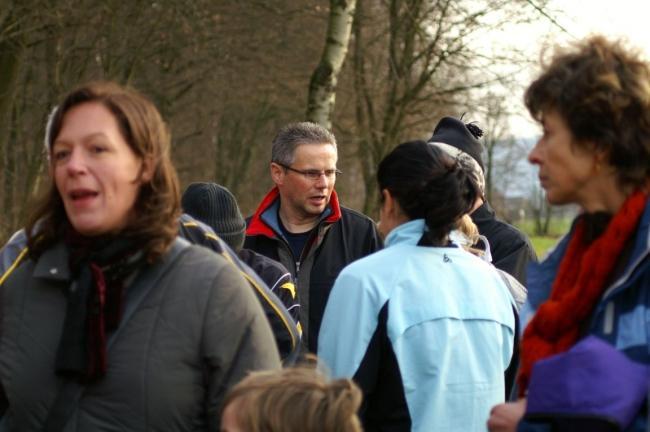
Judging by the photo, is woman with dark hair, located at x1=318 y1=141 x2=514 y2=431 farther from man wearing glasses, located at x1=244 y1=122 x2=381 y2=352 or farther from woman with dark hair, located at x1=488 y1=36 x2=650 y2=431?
man wearing glasses, located at x1=244 y1=122 x2=381 y2=352

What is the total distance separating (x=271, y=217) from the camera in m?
6.03

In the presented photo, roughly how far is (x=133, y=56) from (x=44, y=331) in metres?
14.3

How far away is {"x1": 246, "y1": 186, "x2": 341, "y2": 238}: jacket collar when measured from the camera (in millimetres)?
5941

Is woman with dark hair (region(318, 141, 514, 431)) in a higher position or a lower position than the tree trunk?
lower

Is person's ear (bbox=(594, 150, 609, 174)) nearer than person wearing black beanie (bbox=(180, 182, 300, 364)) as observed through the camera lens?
Yes

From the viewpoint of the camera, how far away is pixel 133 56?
16.8 metres

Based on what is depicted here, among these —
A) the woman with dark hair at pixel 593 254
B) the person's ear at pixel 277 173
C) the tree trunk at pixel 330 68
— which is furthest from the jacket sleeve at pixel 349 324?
the tree trunk at pixel 330 68

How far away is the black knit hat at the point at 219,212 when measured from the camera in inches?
181

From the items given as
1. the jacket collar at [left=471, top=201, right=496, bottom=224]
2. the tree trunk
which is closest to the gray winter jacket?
the jacket collar at [left=471, top=201, right=496, bottom=224]

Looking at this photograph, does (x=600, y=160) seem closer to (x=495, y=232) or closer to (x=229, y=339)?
(x=229, y=339)

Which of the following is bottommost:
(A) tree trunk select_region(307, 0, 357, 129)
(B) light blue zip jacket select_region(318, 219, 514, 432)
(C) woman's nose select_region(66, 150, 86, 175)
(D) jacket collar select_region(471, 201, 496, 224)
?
(B) light blue zip jacket select_region(318, 219, 514, 432)

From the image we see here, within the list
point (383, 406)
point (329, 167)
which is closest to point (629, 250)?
point (383, 406)

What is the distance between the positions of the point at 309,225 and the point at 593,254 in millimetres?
3503

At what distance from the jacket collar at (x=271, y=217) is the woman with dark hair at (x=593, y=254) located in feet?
10.6
